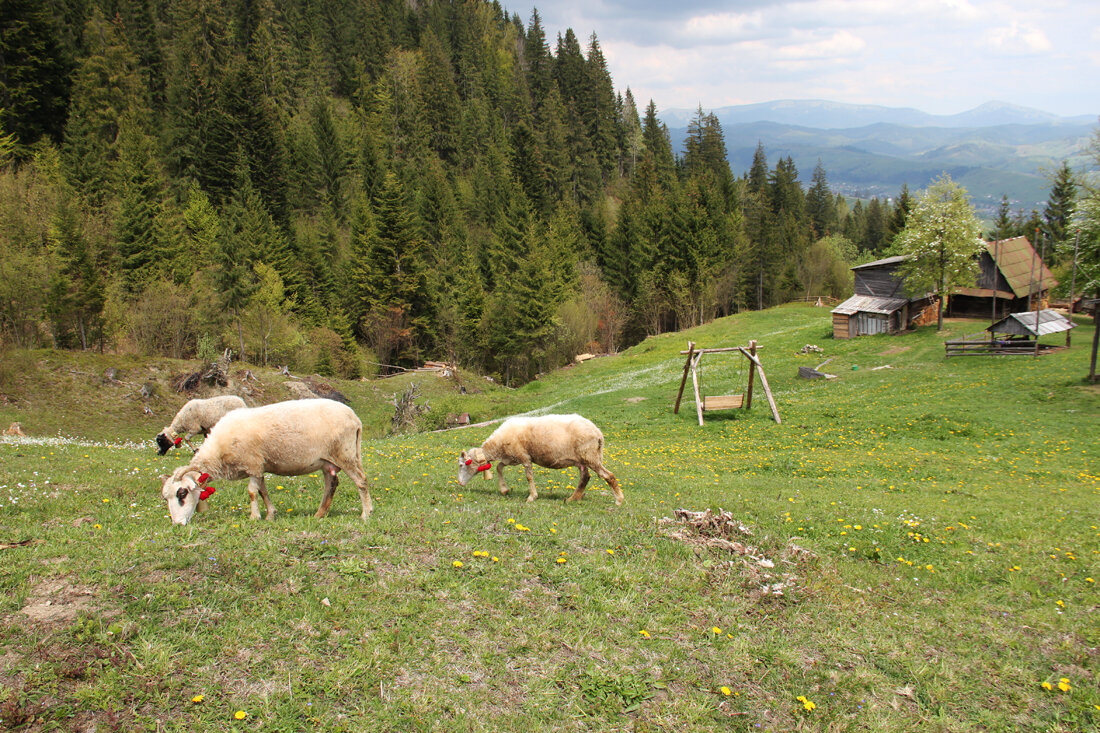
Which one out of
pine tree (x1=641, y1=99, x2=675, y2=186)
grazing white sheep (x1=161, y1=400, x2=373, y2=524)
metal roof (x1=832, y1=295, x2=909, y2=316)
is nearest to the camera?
grazing white sheep (x1=161, y1=400, x2=373, y2=524)

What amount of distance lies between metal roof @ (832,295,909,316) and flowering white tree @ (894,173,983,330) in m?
2.19

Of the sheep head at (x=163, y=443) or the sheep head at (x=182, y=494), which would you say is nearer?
the sheep head at (x=182, y=494)

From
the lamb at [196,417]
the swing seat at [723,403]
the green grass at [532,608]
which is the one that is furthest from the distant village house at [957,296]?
the lamb at [196,417]

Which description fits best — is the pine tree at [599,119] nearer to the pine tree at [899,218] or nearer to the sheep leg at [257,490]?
the pine tree at [899,218]

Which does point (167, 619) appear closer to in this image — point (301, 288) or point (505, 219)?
point (301, 288)

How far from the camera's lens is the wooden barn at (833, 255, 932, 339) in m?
52.5

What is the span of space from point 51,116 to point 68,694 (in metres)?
92.9

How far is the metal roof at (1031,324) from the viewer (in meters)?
37.7

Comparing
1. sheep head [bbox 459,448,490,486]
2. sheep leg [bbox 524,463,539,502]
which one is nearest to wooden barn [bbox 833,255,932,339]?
sheep leg [bbox 524,463,539,502]

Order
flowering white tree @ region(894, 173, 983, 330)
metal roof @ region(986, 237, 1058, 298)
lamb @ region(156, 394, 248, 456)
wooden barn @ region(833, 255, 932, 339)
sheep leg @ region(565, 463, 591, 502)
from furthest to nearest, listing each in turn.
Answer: wooden barn @ region(833, 255, 932, 339)
metal roof @ region(986, 237, 1058, 298)
flowering white tree @ region(894, 173, 983, 330)
lamb @ region(156, 394, 248, 456)
sheep leg @ region(565, 463, 591, 502)

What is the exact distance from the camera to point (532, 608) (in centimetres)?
812

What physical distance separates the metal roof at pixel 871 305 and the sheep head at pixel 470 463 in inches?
1957

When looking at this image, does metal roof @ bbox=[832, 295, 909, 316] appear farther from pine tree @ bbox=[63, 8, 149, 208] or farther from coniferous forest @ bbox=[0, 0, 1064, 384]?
pine tree @ bbox=[63, 8, 149, 208]

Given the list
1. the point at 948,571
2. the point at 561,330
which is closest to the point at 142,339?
the point at 561,330
